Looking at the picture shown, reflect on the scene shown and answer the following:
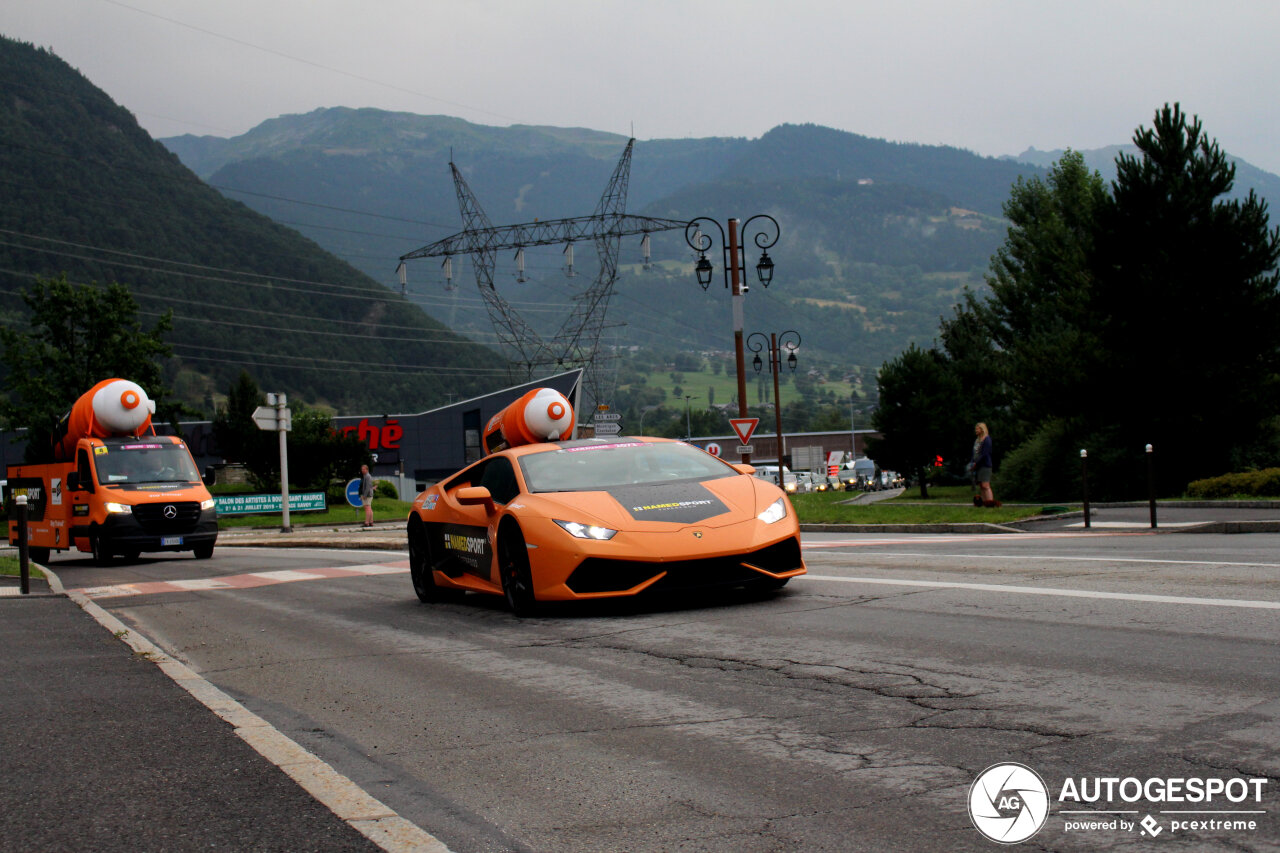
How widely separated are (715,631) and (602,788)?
11.5ft

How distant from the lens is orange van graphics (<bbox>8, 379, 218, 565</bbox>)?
21938 millimetres

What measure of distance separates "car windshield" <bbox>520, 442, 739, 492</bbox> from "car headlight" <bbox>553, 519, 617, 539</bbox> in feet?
2.10

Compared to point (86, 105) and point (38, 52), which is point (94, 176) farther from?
point (38, 52)

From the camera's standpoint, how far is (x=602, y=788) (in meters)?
4.17

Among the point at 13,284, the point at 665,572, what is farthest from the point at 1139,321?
the point at 13,284

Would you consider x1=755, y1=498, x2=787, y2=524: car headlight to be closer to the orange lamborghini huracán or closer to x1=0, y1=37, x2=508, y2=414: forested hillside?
the orange lamborghini huracán

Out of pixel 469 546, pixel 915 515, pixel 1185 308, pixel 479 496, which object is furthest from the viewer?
pixel 1185 308

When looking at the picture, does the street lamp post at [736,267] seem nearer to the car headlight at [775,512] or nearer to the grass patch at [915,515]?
the grass patch at [915,515]

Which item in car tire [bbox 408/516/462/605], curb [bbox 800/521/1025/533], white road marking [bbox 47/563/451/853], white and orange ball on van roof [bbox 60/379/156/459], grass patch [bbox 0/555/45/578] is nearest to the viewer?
white road marking [bbox 47/563/451/853]

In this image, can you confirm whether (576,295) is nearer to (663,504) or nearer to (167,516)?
(167,516)

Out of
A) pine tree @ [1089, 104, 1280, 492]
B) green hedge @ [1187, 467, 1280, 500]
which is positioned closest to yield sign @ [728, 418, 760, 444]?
green hedge @ [1187, 467, 1280, 500]

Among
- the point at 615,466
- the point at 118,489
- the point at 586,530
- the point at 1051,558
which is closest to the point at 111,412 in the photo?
the point at 118,489

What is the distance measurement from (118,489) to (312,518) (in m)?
25.8

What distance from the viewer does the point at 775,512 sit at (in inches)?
357
